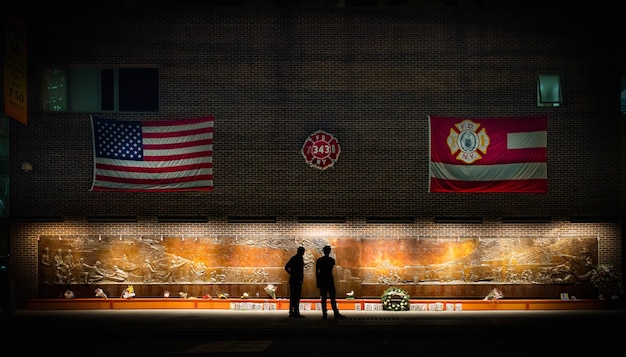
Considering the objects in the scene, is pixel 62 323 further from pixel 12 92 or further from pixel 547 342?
pixel 547 342

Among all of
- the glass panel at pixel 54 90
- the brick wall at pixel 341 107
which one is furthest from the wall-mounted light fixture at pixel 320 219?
the glass panel at pixel 54 90

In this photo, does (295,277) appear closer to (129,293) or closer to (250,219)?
(250,219)

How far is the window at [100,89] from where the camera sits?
24266mm

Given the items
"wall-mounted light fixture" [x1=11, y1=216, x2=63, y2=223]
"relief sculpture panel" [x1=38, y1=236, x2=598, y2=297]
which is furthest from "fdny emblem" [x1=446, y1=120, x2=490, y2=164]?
"wall-mounted light fixture" [x1=11, y1=216, x2=63, y2=223]

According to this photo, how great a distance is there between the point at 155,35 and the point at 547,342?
608 inches

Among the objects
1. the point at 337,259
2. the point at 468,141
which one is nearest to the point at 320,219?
the point at 337,259

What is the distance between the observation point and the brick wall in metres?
23.9

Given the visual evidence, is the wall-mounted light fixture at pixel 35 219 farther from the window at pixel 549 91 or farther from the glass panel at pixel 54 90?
the window at pixel 549 91

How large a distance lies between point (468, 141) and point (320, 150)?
475 cm

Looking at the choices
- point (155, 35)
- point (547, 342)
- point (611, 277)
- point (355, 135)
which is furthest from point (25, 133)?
point (611, 277)

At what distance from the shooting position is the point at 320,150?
937 inches

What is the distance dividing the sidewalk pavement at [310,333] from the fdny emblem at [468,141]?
5.00 m

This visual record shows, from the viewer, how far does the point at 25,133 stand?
24047 mm

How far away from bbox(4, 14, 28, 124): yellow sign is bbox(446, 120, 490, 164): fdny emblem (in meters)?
13.3
